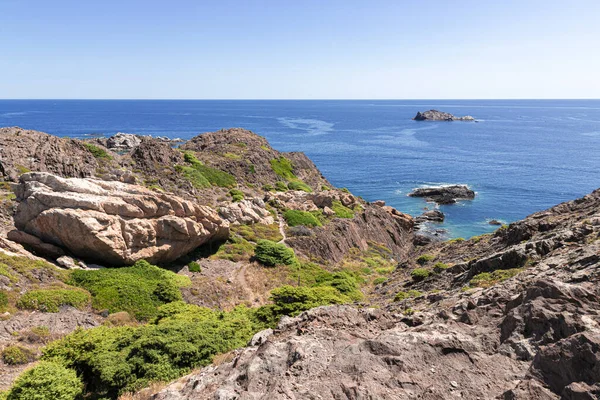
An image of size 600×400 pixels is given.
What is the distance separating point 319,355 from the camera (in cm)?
1088

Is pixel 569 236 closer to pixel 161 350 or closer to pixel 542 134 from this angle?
pixel 161 350

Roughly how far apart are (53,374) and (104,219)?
16887mm

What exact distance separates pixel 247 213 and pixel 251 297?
17520 millimetres

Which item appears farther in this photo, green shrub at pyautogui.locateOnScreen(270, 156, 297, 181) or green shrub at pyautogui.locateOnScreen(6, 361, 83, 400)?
green shrub at pyautogui.locateOnScreen(270, 156, 297, 181)

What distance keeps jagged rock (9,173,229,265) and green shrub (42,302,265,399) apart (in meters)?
12.5

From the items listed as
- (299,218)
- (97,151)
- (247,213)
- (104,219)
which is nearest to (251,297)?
(104,219)

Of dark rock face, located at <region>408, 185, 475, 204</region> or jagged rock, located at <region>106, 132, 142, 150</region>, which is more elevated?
jagged rock, located at <region>106, 132, 142, 150</region>

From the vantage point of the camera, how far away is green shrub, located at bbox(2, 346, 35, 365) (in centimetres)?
1711

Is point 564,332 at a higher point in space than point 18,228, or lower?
higher

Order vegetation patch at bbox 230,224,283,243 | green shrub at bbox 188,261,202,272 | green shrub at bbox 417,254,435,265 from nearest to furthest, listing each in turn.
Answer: green shrub at bbox 188,261,202,272 < green shrub at bbox 417,254,435,265 < vegetation patch at bbox 230,224,283,243

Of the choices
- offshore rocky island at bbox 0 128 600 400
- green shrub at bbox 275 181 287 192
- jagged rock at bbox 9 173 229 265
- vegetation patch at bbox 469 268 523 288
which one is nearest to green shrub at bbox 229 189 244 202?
offshore rocky island at bbox 0 128 600 400

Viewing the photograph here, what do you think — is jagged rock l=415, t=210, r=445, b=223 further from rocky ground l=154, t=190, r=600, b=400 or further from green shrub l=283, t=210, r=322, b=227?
rocky ground l=154, t=190, r=600, b=400

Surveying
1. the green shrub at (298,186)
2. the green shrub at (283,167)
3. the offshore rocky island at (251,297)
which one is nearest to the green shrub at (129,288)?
the offshore rocky island at (251,297)

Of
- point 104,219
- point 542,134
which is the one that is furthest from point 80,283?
point 542,134
